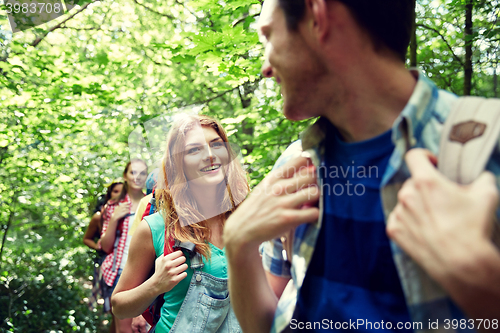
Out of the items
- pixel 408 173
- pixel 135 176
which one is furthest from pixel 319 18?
pixel 135 176

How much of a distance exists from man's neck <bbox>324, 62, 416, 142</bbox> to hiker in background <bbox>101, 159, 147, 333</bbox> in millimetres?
3707

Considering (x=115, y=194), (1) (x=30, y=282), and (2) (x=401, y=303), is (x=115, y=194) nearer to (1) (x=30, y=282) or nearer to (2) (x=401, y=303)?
(1) (x=30, y=282)

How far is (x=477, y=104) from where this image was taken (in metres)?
A: 0.76

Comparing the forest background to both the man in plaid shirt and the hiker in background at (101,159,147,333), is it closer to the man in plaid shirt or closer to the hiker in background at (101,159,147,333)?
the hiker in background at (101,159,147,333)

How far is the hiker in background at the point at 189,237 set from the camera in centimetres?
181

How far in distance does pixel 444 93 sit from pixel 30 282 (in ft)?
25.4

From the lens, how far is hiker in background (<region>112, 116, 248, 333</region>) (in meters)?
1.81

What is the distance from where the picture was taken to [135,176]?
4.63 m

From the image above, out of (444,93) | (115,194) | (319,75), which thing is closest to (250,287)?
(319,75)

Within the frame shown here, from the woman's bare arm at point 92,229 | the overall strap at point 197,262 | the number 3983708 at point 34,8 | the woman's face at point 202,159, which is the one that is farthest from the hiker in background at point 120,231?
the overall strap at point 197,262

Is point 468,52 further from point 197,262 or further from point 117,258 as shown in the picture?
point 117,258

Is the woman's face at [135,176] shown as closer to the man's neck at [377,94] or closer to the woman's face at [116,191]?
the woman's face at [116,191]

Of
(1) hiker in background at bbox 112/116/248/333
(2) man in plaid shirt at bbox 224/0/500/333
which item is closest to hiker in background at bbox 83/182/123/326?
(1) hiker in background at bbox 112/116/248/333

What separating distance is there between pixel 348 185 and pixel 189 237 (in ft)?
3.91
